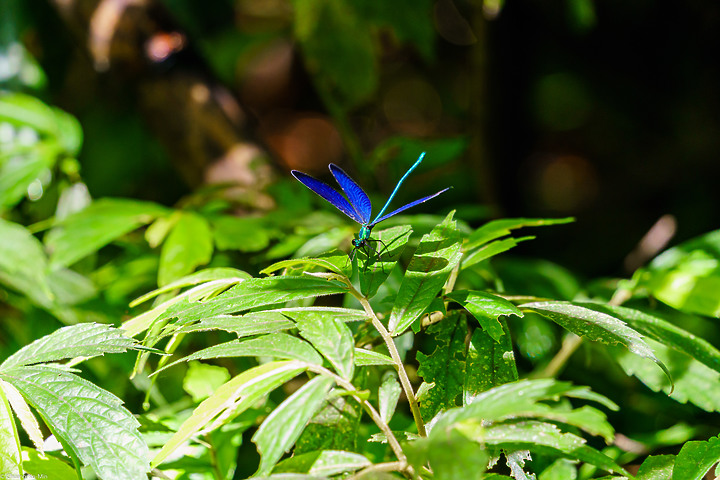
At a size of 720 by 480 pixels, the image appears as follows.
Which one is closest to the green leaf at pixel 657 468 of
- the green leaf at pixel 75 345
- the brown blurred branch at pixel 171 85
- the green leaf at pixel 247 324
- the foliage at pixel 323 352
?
the foliage at pixel 323 352

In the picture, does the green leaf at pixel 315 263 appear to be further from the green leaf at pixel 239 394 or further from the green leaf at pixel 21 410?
the green leaf at pixel 21 410

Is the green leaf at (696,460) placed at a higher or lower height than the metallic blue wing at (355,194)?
lower

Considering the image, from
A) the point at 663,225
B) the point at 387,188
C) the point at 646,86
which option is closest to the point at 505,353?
the point at 387,188

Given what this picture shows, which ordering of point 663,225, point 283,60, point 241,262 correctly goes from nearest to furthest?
point 241,262 → point 663,225 → point 283,60

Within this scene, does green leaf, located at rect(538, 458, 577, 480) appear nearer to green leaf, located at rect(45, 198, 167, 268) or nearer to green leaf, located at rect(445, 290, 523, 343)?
green leaf, located at rect(445, 290, 523, 343)

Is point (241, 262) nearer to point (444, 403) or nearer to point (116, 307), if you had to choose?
point (116, 307)

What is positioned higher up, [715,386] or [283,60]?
[283,60]
